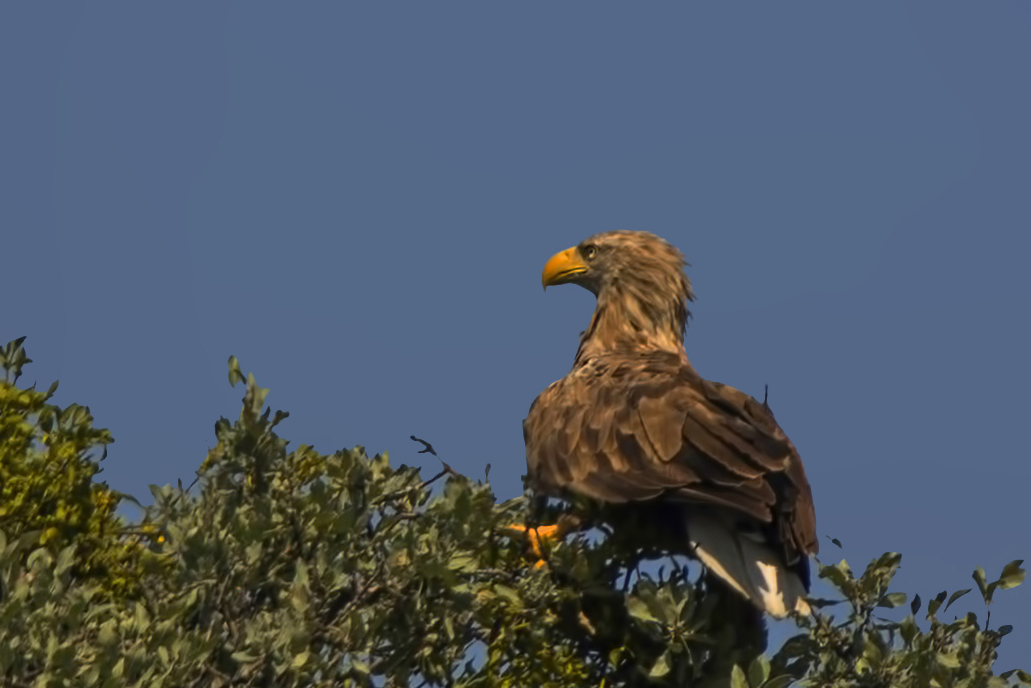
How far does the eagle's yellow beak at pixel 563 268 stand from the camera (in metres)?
11.2

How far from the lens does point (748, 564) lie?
7121mm

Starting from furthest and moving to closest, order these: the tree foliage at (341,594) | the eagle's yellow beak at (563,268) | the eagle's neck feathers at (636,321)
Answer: the eagle's yellow beak at (563,268) → the eagle's neck feathers at (636,321) → the tree foliage at (341,594)

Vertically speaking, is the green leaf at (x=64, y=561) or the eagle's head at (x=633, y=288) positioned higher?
the eagle's head at (x=633, y=288)

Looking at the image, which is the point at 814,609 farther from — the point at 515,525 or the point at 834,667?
the point at 515,525

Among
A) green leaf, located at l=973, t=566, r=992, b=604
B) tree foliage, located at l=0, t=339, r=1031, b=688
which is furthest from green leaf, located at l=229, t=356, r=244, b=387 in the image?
green leaf, located at l=973, t=566, r=992, b=604

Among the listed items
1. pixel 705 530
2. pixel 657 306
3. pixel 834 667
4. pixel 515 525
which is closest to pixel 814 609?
pixel 834 667

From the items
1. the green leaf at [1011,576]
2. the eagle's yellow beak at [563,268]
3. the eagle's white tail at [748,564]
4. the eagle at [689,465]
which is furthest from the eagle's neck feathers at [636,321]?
the green leaf at [1011,576]

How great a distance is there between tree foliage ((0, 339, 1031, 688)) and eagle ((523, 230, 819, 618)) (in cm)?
23

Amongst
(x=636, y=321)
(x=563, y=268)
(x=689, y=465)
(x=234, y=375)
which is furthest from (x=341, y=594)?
(x=563, y=268)

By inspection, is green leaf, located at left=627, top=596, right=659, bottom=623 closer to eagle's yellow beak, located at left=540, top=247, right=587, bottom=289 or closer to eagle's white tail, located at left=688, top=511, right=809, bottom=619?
eagle's white tail, located at left=688, top=511, right=809, bottom=619

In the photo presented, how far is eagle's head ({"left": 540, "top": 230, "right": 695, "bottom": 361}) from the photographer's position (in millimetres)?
10469

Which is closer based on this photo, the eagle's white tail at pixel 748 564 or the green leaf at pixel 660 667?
the green leaf at pixel 660 667

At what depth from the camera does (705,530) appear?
285 inches

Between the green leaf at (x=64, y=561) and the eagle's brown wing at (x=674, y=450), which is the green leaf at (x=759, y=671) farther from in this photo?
the green leaf at (x=64, y=561)
